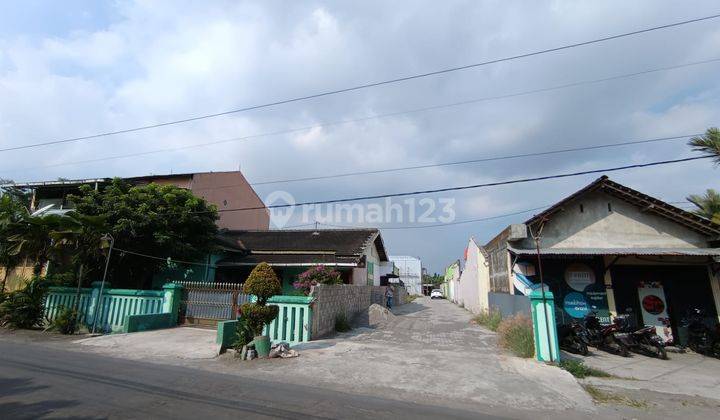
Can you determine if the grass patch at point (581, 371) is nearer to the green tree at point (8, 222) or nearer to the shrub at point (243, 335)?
the shrub at point (243, 335)

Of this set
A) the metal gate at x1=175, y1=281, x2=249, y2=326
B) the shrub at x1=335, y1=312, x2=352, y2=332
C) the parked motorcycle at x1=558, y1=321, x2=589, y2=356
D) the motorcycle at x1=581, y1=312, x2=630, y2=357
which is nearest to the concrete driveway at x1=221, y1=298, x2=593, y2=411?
the shrub at x1=335, y1=312, x2=352, y2=332

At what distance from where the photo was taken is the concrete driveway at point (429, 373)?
5867mm

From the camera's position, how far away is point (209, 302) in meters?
12.6

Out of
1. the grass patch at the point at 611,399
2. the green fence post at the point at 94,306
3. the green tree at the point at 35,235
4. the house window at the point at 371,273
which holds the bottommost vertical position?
the grass patch at the point at 611,399

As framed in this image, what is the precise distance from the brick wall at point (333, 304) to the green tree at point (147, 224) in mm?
7108

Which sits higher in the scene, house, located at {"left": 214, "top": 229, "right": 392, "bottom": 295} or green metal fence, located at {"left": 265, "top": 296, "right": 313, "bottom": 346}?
house, located at {"left": 214, "top": 229, "right": 392, "bottom": 295}

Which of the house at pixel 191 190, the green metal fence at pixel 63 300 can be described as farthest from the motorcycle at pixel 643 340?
the green metal fence at pixel 63 300

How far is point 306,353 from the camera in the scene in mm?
8922

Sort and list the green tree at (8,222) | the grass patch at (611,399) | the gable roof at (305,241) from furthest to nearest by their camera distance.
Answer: the gable roof at (305,241) < the green tree at (8,222) < the grass patch at (611,399)

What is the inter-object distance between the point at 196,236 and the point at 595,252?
15.4 m

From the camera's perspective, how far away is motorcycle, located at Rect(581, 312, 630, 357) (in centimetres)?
973

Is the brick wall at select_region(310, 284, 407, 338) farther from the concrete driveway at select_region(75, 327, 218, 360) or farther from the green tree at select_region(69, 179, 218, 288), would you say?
the green tree at select_region(69, 179, 218, 288)

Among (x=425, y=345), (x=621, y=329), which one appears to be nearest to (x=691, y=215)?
(x=621, y=329)

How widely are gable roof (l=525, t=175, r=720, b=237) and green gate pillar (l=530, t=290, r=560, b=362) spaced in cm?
414
